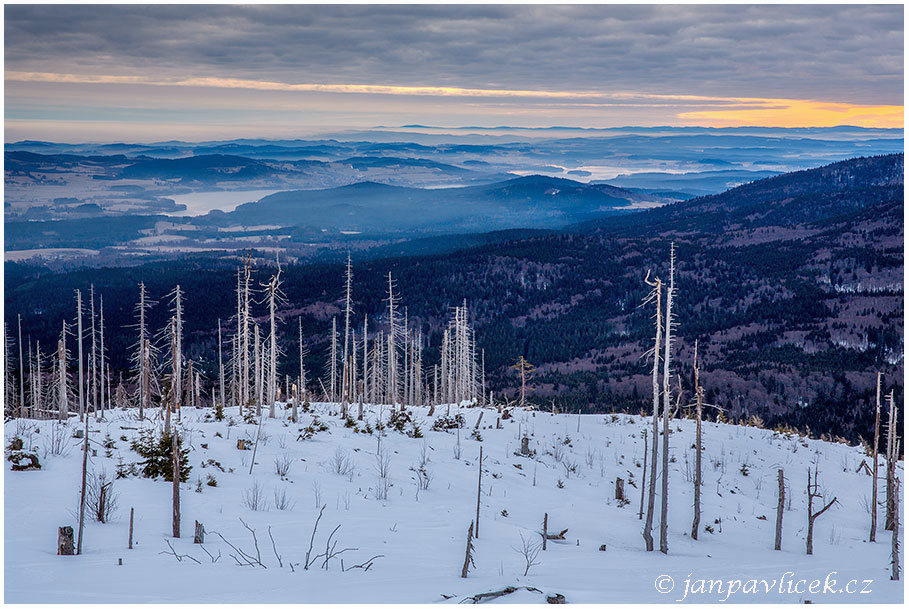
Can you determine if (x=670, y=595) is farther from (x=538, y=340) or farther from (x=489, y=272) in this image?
(x=489, y=272)

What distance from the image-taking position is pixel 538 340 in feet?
468

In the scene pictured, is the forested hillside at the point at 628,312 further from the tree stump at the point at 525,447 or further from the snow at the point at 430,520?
the tree stump at the point at 525,447

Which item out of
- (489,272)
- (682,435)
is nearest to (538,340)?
(489,272)

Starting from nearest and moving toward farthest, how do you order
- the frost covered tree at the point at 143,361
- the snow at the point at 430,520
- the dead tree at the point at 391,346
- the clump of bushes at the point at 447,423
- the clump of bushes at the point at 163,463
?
the snow at the point at 430,520 < the clump of bushes at the point at 163,463 < the frost covered tree at the point at 143,361 < the clump of bushes at the point at 447,423 < the dead tree at the point at 391,346

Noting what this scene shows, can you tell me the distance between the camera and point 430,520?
2108cm

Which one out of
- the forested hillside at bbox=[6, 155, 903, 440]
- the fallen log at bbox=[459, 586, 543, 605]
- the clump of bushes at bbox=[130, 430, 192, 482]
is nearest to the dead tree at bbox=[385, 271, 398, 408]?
the clump of bushes at bbox=[130, 430, 192, 482]

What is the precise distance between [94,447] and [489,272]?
167723mm

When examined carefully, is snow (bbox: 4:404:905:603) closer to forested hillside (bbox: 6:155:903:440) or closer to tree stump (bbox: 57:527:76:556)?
tree stump (bbox: 57:527:76:556)

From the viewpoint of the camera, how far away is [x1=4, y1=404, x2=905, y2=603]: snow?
47.1 ft

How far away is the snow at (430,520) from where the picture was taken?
14367 mm

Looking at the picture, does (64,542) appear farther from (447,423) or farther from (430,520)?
(447,423)

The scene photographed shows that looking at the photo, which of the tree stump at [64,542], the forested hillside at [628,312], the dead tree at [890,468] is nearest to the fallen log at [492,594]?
the tree stump at [64,542]

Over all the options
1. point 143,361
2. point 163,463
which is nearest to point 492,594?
point 163,463

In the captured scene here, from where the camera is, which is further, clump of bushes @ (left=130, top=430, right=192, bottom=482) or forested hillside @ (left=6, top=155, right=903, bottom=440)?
forested hillside @ (left=6, top=155, right=903, bottom=440)
